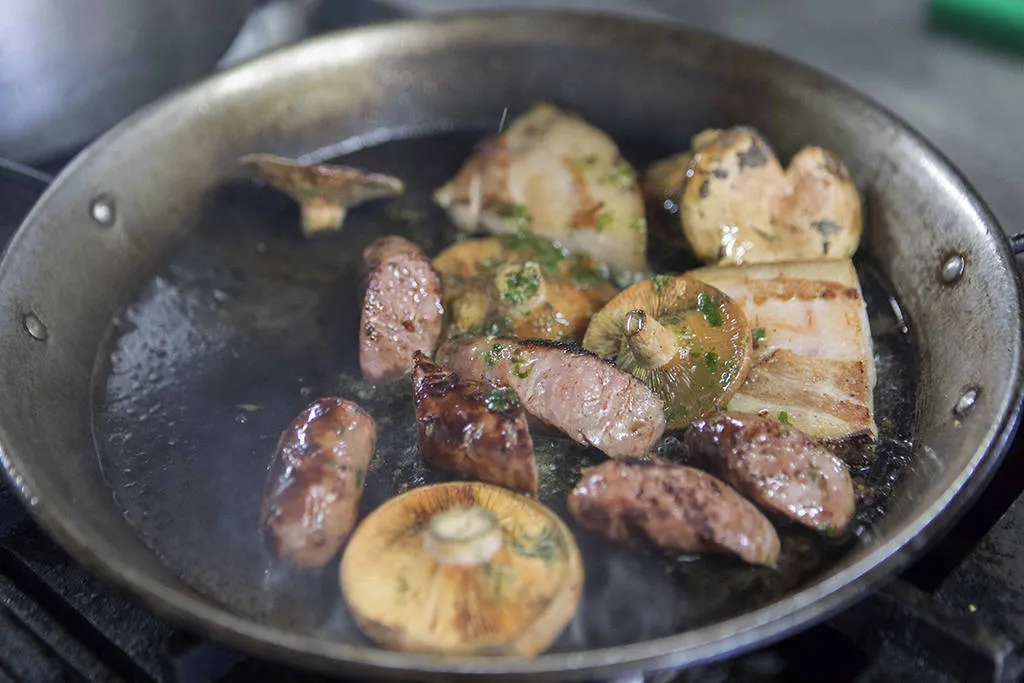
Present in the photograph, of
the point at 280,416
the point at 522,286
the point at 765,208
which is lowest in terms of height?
the point at 280,416

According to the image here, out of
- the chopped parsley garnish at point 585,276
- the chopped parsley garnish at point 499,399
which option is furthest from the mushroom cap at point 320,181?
the chopped parsley garnish at point 499,399

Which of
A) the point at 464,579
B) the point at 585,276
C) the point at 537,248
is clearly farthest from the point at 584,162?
the point at 464,579

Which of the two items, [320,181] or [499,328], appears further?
[320,181]

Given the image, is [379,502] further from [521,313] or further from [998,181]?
[998,181]

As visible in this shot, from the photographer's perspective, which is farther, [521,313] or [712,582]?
[521,313]

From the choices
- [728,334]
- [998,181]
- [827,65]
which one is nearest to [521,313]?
[728,334]

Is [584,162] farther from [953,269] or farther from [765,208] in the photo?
[953,269]

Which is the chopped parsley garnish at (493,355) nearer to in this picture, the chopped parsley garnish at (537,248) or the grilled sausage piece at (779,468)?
the chopped parsley garnish at (537,248)

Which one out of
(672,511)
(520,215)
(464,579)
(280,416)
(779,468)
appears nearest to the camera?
(464,579)

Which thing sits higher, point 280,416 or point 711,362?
point 711,362
